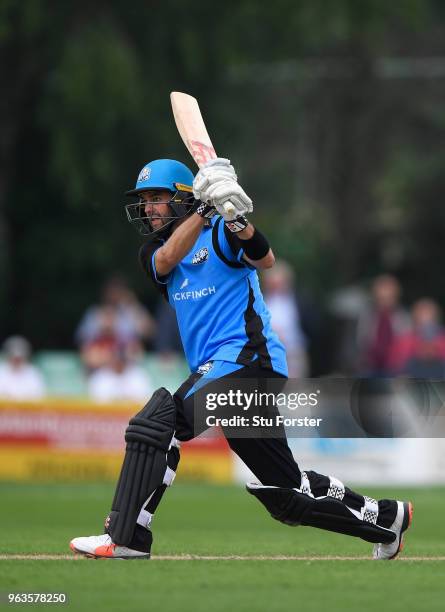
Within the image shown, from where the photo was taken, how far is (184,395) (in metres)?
6.99

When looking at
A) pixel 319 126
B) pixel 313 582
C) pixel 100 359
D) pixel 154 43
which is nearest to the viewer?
pixel 313 582

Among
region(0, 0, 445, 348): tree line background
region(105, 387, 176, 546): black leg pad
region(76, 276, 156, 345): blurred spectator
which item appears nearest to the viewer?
region(105, 387, 176, 546): black leg pad

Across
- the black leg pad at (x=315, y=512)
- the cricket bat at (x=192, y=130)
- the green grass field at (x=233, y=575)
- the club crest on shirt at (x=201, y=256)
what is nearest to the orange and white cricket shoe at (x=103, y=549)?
the green grass field at (x=233, y=575)

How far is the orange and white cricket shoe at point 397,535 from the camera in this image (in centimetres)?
732

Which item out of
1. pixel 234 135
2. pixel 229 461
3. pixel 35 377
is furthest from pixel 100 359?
pixel 234 135

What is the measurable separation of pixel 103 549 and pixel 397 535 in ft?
4.87

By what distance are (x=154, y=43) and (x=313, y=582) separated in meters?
15.3

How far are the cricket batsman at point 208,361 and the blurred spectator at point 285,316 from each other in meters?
9.57

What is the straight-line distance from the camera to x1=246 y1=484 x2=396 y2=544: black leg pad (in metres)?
7.04

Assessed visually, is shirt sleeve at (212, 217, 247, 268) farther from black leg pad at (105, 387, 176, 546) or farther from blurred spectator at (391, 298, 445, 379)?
blurred spectator at (391, 298, 445, 379)

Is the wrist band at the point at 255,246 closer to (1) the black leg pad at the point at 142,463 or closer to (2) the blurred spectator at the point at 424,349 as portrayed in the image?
(1) the black leg pad at the point at 142,463

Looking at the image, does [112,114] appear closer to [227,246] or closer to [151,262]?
[151,262]

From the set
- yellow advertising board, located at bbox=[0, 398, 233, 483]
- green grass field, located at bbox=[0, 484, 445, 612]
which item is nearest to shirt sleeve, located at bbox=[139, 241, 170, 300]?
green grass field, located at bbox=[0, 484, 445, 612]

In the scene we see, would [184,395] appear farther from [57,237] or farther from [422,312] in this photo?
[57,237]
